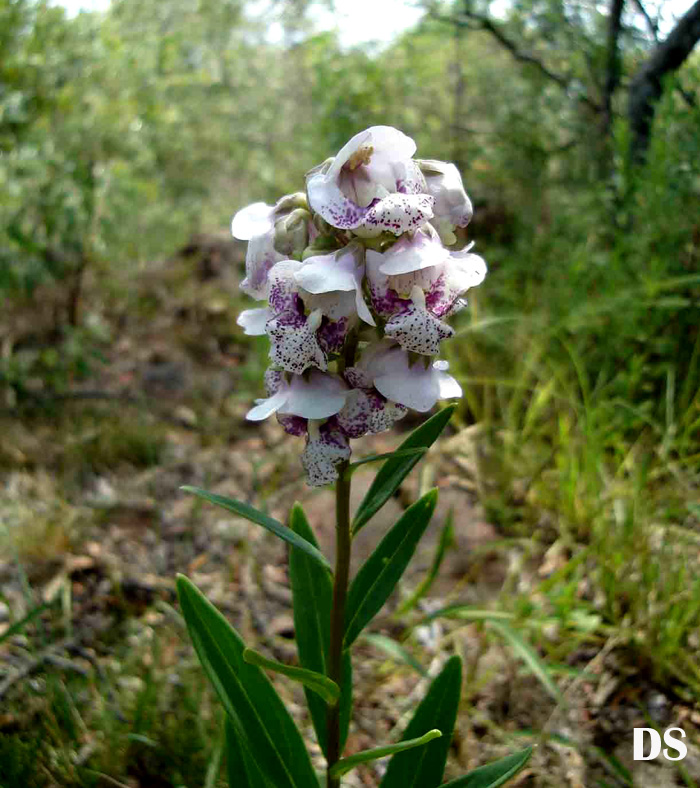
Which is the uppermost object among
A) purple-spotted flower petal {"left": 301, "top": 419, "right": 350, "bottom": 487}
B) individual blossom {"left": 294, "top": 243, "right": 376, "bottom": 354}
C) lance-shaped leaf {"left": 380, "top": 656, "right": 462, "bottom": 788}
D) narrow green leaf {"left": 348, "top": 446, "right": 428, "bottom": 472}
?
individual blossom {"left": 294, "top": 243, "right": 376, "bottom": 354}

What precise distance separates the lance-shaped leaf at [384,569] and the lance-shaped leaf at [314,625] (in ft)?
0.24

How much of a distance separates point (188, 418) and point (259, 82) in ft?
17.8

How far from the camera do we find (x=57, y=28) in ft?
10.9

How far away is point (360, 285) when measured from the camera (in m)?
1.06

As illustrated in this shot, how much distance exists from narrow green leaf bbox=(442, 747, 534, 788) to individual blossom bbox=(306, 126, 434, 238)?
2.74ft

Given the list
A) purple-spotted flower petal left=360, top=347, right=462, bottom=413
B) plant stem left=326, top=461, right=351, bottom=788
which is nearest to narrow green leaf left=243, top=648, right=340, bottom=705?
plant stem left=326, top=461, right=351, bottom=788

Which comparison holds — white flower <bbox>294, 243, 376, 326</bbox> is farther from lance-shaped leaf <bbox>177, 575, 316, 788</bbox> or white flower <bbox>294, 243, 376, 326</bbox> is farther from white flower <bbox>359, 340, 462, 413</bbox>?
lance-shaped leaf <bbox>177, 575, 316, 788</bbox>

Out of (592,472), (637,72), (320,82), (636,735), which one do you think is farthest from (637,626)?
(320,82)

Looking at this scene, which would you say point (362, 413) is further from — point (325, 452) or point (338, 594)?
point (338, 594)

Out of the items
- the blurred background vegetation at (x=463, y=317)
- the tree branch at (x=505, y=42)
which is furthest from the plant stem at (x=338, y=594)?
the tree branch at (x=505, y=42)

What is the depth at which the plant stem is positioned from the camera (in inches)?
46.3

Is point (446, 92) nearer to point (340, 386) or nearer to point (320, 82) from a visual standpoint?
point (320, 82)

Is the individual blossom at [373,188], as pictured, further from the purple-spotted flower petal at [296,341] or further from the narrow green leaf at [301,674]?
the narrow green leaf at [301,674]

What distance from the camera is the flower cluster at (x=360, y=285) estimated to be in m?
1.03
